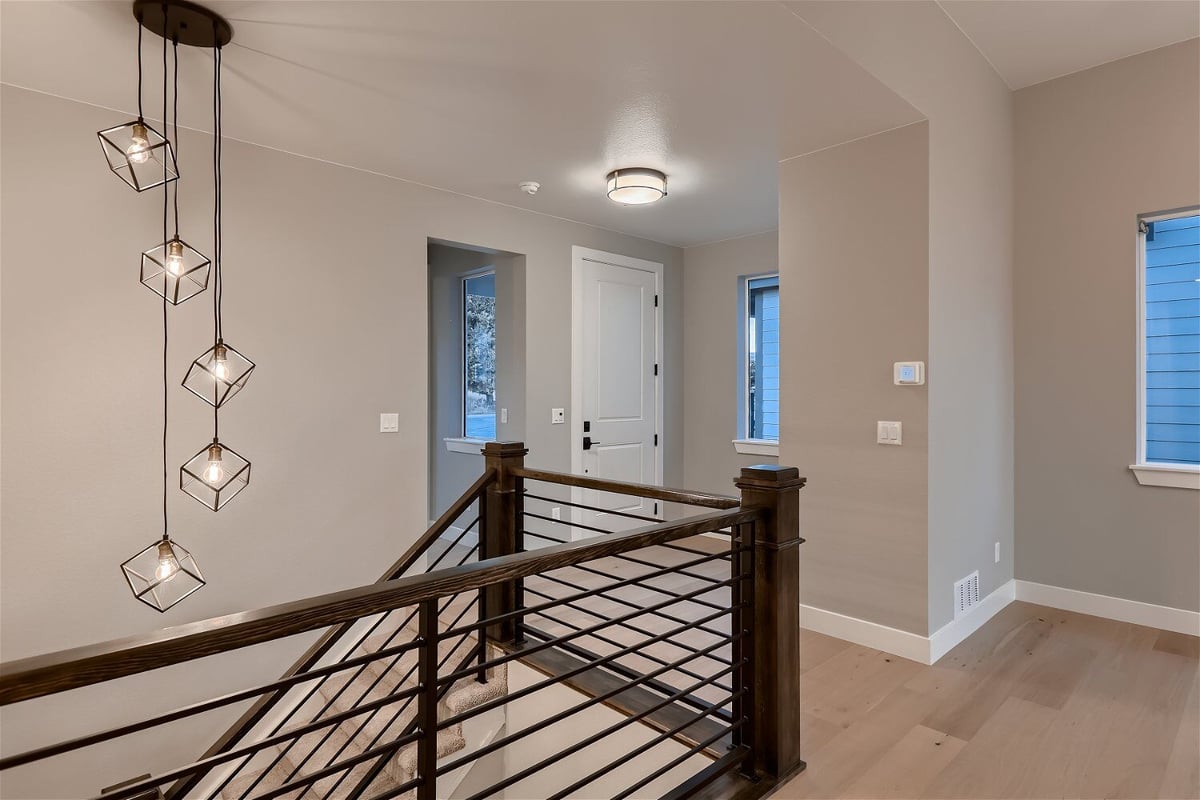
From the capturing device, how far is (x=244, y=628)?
3.41ft

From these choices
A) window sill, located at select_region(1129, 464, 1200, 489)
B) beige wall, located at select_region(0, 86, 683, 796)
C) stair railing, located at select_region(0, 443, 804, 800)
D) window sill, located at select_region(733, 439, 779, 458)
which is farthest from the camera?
window sill, located at select_region(733, 439, 779, 458)

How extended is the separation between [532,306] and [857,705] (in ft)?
10.2

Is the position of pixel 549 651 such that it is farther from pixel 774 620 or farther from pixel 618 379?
pixel 618 379

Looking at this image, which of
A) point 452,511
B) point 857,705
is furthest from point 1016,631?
point 452,511

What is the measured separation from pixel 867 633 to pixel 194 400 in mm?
3376

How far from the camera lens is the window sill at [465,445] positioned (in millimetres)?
5313

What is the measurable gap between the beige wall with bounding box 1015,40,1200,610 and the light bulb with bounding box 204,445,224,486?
3980mm

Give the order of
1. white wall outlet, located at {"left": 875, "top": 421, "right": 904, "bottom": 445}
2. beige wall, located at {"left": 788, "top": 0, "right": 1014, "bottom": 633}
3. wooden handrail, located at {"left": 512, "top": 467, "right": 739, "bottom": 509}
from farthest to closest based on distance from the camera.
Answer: white wall outlet, located at {"left": 875, "top": 421, "right": 904, "bottom": 445}
beige wall, located at {"left": 788, "top": 0, "right": 1014, "bottom": 633}
wooden handrail, located at {"left": 512, "top": 467, "right": 739, "bottom": 509}

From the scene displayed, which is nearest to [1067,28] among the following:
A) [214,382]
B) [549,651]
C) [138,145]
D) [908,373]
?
[908,373]

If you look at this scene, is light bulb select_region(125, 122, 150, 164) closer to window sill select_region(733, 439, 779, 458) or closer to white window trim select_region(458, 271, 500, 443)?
white window trim select_region(458, 271, 500, 443)

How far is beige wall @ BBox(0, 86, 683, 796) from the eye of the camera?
8.59ft

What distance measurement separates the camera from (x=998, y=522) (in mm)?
3494

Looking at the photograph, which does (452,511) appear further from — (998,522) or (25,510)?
(998,522)

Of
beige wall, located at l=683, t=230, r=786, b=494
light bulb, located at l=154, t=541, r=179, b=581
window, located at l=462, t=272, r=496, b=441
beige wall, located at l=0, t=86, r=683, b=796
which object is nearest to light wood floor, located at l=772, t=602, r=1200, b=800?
light bulb, located at l=154, t=541, r=179, b=581
